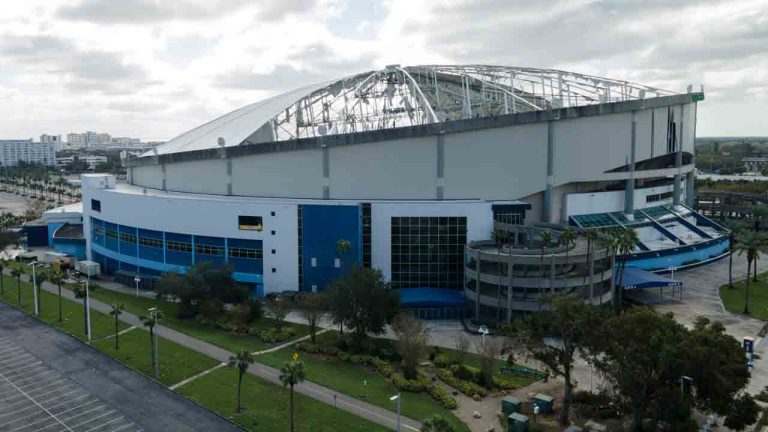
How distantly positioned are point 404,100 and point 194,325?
38.4 m

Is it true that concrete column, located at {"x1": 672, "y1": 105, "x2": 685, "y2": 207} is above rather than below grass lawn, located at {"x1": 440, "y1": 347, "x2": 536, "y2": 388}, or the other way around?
above

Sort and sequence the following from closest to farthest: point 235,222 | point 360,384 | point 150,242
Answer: point 360,384, point 235,222, point 150,242

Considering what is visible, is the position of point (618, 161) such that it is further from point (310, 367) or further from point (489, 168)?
point (310, 367)

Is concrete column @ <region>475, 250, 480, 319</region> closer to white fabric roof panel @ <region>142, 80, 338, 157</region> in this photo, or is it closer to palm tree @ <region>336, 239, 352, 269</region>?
palm tree @ <region>336, 239, 352, 269</region>

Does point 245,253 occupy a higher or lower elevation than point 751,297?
higher

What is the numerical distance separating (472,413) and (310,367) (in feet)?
45.2

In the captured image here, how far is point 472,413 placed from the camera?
37906mm

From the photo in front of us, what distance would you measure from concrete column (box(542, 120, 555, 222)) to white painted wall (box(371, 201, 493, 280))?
11.6 meters

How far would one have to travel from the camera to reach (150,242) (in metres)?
73.8

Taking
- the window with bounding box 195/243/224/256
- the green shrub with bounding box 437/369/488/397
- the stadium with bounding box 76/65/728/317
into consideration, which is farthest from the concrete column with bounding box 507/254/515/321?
the window with bounding box 195/243/224/256

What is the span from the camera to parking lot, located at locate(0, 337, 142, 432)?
1453 inches

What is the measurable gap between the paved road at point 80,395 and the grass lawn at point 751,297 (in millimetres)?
52324

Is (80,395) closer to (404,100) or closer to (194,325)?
(194,325)

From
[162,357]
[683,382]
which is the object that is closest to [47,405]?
[162,357]
